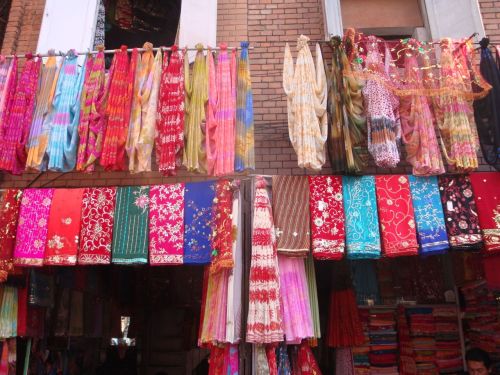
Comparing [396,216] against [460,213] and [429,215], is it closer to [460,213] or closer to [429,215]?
[429,215]

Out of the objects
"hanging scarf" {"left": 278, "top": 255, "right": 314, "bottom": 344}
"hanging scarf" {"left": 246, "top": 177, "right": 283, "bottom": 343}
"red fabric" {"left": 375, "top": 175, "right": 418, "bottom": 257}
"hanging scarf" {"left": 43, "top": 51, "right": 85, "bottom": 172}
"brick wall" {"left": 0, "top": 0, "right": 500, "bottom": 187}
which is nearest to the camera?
"hanging scarf" {"left": 246, "top": 177, "right": 283, "bottom": 343}

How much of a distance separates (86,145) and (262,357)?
278 centimetres

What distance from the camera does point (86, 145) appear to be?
4.82m

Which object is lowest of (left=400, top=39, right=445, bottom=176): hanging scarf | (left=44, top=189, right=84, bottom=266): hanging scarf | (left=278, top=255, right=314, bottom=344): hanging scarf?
(left=278, top=255, right=314, bottom=344): hanging scarf

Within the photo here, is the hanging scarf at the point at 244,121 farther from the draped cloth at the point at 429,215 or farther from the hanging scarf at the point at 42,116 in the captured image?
the hanging scarf at the point at 42,116

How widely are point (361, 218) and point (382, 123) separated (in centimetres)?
101

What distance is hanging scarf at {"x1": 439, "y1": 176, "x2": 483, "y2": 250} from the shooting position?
4.61 m

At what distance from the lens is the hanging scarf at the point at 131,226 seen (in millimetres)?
4723

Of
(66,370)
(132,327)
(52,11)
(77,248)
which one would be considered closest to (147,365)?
(132,327)

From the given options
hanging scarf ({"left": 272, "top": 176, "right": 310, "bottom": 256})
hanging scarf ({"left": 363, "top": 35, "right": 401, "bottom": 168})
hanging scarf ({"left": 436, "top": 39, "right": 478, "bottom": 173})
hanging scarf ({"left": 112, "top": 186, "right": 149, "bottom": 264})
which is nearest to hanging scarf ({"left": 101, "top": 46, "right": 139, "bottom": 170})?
hanging scarf ({"left": 112, "top": 186, "right": 149, "bottom": 264})

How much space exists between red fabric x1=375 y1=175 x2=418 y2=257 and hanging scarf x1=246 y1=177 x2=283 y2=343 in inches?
44.7

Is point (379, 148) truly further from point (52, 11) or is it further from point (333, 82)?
point (52, 11)

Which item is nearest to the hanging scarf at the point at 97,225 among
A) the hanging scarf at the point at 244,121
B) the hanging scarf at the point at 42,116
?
the hanging scarf at the point at 42,116

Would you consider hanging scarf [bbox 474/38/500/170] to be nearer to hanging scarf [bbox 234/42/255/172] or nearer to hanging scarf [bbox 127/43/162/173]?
hanging scarf [bbox 234/42/255/172]
